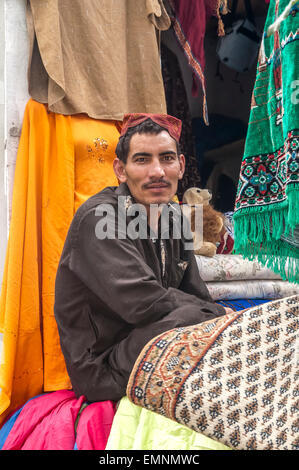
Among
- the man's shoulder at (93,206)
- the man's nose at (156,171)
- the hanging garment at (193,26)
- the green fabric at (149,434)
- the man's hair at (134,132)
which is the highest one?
the hanging garment at (193,26)

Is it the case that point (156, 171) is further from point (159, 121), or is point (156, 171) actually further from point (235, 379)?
point (235, 379)

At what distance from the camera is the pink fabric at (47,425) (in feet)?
4.63

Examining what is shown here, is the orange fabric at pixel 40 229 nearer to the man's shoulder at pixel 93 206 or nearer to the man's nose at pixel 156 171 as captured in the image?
the man's shoulder at pixel 93 206

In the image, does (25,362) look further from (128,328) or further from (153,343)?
(153,343)

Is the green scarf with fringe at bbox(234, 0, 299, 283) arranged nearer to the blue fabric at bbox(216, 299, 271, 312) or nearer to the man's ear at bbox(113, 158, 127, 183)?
the man's ear at bbox(113, 158, 127, 183)

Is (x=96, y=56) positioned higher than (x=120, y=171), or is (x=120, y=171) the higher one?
(x=96, y=56)

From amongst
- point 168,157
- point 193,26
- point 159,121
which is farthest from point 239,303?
point 193,26

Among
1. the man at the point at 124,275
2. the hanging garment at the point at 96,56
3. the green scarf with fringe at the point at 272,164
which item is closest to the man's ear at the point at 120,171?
the man at the point at 124,275

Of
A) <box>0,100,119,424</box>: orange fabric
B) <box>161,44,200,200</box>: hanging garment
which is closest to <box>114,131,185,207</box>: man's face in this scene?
<box>0,100,119,424</box>: orange fabric

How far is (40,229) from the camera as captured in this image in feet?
6.84

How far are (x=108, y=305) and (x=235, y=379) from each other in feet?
1.88

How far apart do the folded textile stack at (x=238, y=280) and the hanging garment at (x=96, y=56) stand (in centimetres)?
97

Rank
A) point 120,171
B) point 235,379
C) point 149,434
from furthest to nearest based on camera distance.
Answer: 1. point 120,171
2. point 149,434
3. point 235,379

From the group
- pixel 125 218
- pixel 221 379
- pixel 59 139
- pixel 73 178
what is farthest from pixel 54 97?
pixel 221 379
